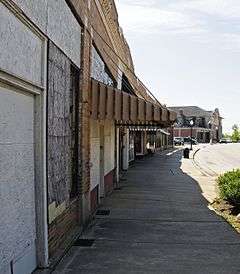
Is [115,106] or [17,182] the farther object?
[115,106]

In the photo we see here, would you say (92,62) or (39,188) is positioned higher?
(92,62)

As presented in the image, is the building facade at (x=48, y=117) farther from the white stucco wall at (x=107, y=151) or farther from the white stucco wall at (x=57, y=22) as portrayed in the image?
the white stucco wall at (x=107, y=151)

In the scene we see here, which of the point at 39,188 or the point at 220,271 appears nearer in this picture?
the point at 39,188

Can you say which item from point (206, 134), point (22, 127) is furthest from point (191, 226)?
point (206, 134)

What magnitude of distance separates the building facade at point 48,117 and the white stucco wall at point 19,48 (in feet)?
0.03

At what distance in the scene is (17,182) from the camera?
5867 mm

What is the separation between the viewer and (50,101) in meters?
7.49

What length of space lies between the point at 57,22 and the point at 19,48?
7.23 ft

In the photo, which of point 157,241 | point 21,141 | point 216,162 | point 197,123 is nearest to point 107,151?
point 157,241

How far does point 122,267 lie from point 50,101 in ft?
8.70

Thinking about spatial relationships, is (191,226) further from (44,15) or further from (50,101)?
(44,15)

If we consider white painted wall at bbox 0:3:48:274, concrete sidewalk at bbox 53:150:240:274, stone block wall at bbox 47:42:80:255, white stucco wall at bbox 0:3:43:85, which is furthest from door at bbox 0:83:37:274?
concrete sidewalk at bbox 53:150:240:274

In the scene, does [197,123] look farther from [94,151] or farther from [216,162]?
[94,151]

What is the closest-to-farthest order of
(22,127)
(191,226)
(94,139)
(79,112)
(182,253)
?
(22,127) < (182,253) < (79,112) < (191,226) < (94,139)
